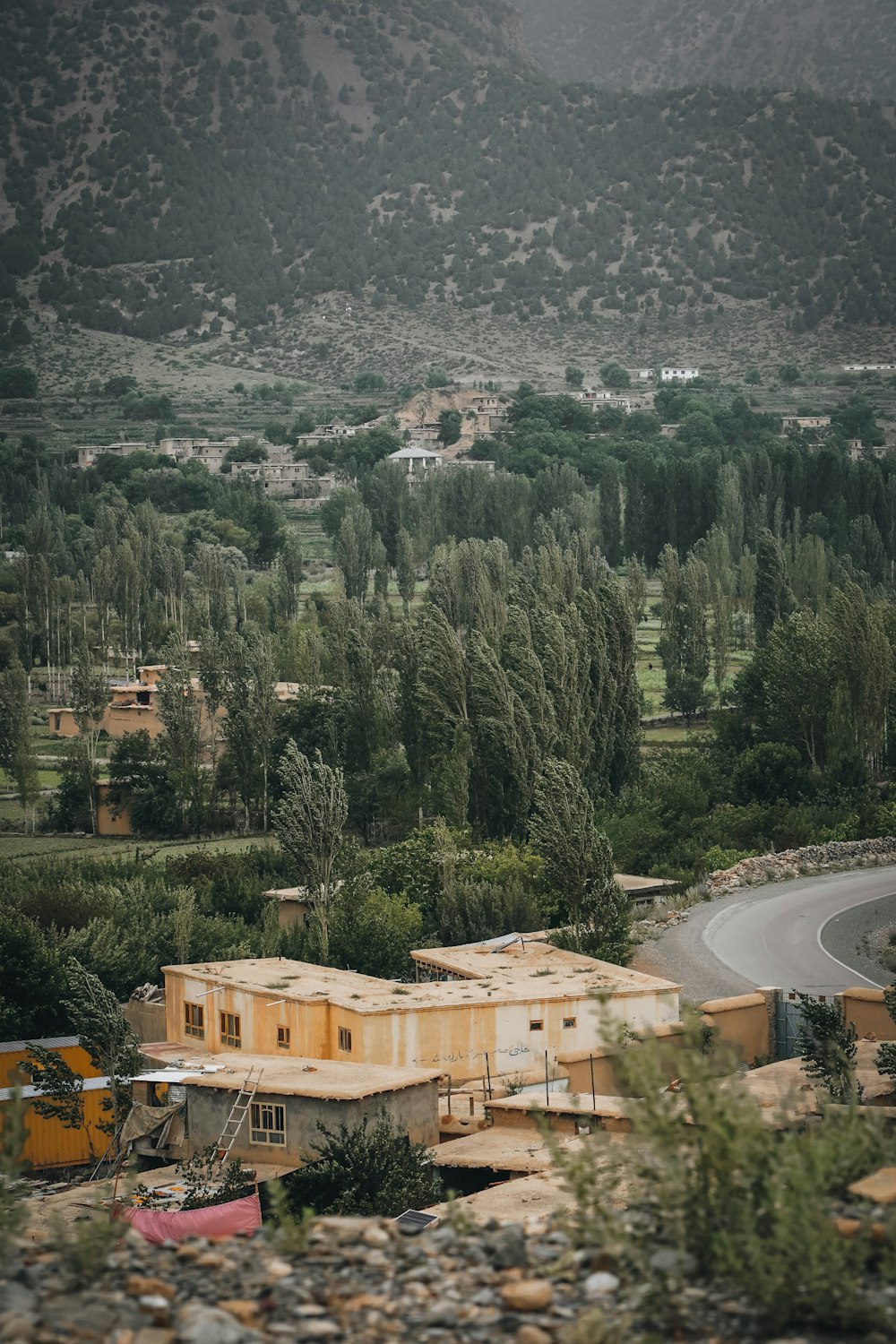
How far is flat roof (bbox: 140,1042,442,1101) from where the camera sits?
15180 millimetres

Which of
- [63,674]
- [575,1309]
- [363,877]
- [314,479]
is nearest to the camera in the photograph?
[575,1309]

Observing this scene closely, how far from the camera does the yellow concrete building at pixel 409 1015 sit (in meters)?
17.6

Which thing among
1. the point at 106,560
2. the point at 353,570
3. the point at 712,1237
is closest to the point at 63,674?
the point at 106,560

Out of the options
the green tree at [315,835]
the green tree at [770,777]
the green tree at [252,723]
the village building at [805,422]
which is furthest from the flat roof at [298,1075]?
the village building at [805,422]

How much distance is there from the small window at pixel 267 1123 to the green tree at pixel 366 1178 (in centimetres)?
93

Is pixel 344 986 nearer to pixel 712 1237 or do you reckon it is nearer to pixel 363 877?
A: pixel 363 877

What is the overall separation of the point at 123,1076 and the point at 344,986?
2.66 metres

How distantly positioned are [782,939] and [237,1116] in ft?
27.3

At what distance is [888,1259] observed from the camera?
708 centimetres

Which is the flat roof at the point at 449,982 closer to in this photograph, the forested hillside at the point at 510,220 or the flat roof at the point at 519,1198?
the flat roof at the point at 519,1198

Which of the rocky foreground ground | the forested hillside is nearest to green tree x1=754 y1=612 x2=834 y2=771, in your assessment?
the rocky foreground ground

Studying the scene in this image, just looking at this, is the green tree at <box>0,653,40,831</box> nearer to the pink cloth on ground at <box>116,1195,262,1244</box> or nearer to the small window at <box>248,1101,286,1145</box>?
the small window at <box>248,1101,286,1145</box>

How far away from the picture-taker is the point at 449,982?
19.5 m

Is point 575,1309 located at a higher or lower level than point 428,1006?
higher
